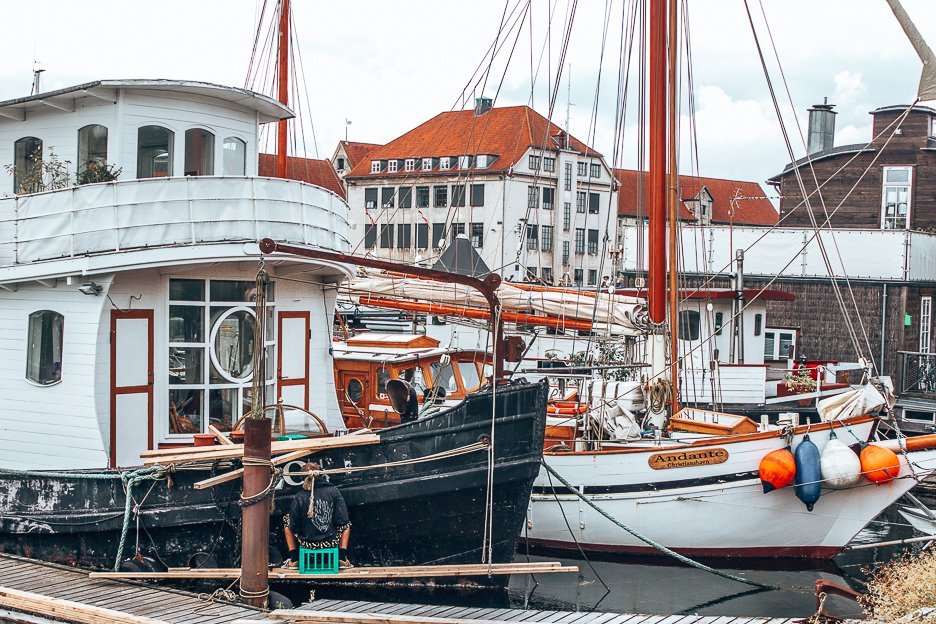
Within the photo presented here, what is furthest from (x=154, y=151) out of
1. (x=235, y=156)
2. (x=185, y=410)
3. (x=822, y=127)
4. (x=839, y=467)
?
(x=822, y=127)

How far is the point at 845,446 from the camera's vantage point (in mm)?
14414

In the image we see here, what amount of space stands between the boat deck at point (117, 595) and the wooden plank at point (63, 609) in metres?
0.09

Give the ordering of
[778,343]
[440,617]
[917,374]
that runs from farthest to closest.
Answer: [778,343] → [917,374] → [440,617]

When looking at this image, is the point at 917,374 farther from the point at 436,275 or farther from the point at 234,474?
the point at 234,474

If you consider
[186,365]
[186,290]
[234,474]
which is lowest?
[234,474]

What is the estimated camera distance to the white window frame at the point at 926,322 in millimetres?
30547

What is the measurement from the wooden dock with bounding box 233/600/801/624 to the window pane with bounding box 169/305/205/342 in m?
3.86

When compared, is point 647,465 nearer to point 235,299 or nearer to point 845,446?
point 845,446

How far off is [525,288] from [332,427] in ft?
19.6

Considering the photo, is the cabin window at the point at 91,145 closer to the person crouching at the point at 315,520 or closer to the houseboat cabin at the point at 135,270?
the houseboat cabin at the point at 135,270

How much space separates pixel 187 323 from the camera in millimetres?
12523

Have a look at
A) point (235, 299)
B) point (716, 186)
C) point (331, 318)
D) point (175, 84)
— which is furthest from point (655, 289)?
point (716, 186)

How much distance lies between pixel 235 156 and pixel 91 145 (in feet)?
6.10

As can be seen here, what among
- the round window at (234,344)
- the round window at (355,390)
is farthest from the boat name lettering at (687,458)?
the round window at (234,344)
